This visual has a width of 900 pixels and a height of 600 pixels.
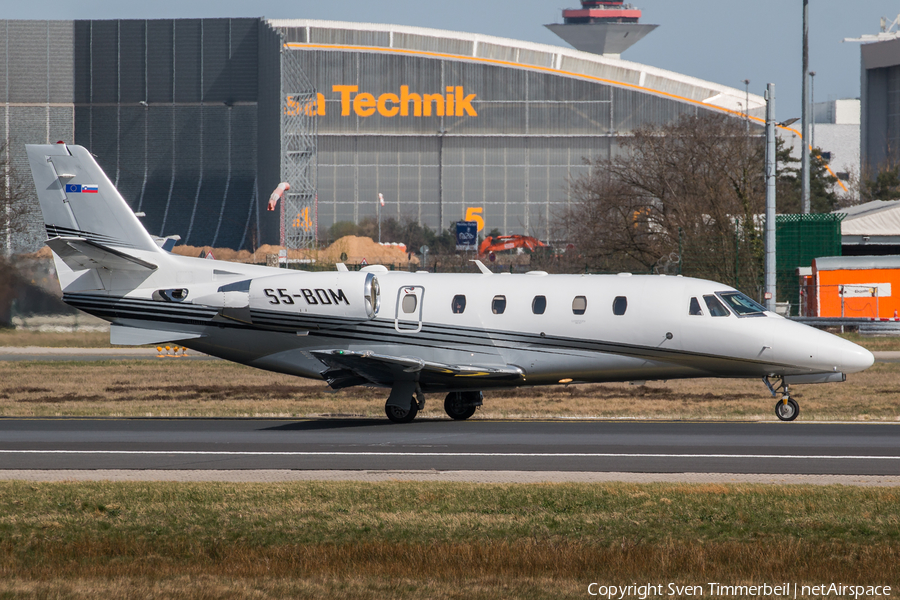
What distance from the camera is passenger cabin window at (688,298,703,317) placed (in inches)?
818

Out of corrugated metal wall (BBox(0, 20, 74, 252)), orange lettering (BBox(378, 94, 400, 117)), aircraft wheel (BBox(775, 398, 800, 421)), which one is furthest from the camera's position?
corrugated metal wall (BBox(0, 20, 74, 252))

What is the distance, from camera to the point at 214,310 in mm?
22219

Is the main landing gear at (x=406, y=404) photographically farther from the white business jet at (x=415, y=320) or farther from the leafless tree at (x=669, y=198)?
the leafless tree at (x=669, y=198)

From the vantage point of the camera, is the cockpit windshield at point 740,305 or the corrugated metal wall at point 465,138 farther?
the corrugated metal wall at point 465,138

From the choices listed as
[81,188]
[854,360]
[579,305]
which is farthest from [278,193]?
[854,360]

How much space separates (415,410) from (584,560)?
495 inches

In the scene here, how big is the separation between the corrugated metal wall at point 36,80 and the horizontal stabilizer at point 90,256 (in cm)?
7134

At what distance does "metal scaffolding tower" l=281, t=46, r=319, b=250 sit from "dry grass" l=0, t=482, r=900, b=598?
68221mm

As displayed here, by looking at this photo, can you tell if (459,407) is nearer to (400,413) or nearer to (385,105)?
(400,413)

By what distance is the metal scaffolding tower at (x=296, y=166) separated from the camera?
81.1 meters

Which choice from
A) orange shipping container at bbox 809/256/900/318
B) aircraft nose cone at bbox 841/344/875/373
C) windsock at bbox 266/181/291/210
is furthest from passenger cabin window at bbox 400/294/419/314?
windsock at bbox 266/181/291/210

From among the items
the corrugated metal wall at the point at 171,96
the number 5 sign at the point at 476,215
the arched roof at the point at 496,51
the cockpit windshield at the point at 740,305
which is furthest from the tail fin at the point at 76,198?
the number 5 sign at the point at 476,215

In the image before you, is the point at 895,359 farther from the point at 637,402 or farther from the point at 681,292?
the point at 681,292

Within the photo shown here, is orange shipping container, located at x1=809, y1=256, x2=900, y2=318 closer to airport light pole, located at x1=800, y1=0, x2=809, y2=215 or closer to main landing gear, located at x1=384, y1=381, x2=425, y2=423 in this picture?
airport light pole, located at x1=800, y1=0, x2=809, y2=215
